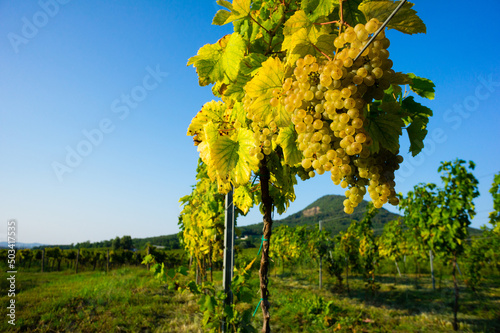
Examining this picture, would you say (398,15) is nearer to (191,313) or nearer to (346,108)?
(346,108)

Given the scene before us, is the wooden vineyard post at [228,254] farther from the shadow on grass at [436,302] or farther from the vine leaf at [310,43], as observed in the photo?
the shadow on grass at [436,302]

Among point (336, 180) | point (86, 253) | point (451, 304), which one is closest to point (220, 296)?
point (336, 180)

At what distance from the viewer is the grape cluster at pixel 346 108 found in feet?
2.47

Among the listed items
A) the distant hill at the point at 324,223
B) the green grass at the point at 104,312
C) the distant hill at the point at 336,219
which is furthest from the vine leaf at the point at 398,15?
the distant hill at the point at 324,223

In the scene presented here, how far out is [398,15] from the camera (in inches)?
34.2

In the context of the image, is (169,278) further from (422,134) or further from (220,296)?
(422,134)

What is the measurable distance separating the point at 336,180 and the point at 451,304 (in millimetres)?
11255

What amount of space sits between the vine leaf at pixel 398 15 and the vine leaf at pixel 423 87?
1.01ft

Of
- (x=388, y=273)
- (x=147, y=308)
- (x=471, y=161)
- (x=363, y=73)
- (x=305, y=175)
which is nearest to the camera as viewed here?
(x=363, y=73)

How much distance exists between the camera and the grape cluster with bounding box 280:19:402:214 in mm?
752

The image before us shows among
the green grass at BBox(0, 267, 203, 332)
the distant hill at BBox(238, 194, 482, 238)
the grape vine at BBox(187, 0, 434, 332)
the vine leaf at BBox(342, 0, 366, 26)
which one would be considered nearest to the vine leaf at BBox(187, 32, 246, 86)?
the grape vine at BBox(187, 0, 434, 332)

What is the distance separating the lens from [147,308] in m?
6.54

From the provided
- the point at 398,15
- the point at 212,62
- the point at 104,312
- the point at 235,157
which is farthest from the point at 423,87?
the point at 104,312

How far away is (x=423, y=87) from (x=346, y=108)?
0.62 metres
